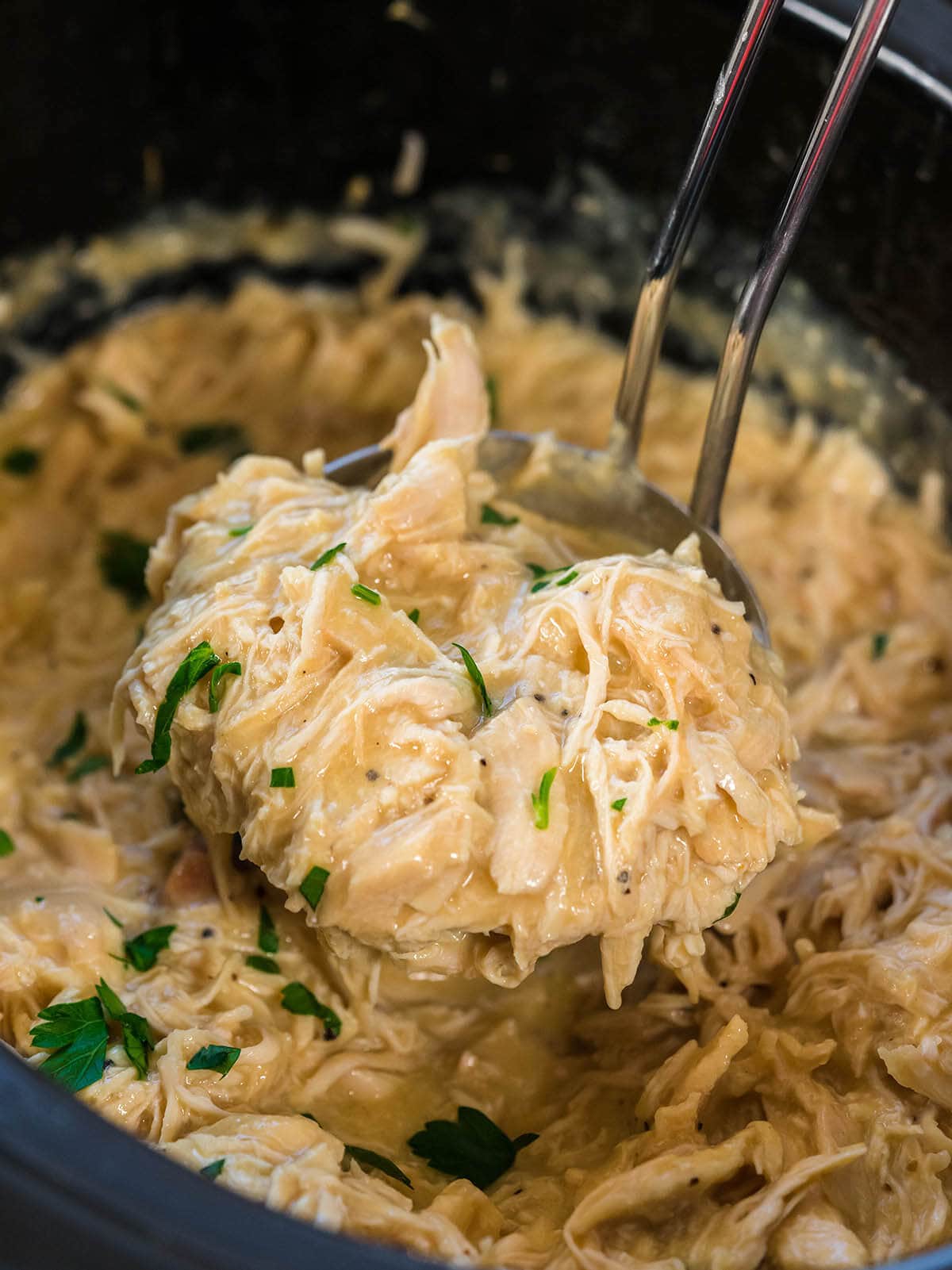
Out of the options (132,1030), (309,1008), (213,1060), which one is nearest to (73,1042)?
(132,1030)

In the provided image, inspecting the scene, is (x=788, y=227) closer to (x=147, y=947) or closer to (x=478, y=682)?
(x=478, y=682)

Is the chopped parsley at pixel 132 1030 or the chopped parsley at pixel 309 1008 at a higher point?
the chopped parsley at pixel 132 1030

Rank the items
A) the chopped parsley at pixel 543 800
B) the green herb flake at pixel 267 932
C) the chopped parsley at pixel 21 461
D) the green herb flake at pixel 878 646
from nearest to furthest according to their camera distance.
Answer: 1. the chopped parsley at pixel 543 800
2. the green herb flake at pixel 267 932
3. the green herb flake at pixel 878 646
4. the chopped parsley at pixel 21 461

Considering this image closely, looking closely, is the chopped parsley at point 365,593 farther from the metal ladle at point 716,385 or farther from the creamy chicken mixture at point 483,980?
the metal ladle at point 716,385

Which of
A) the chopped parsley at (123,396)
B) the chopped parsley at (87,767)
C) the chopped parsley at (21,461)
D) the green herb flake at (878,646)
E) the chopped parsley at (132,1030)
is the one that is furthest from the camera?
the chopped parsley at (123,396)

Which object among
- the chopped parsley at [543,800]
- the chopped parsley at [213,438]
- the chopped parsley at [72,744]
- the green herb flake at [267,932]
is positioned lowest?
the chopped parsley at [72,744]

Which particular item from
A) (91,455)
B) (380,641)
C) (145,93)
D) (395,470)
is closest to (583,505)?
(395,470)

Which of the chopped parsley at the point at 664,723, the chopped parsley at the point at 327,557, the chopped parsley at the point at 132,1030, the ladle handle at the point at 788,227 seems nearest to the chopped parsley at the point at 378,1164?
the chopped parsley at the point at 132,1030

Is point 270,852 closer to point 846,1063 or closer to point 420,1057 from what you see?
point 420,1057
